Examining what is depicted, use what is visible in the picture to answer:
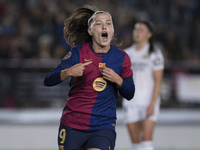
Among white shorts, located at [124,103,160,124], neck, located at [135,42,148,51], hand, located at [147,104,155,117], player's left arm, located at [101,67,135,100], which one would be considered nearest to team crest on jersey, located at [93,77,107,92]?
player's left arm, located at [101,67,135,100]

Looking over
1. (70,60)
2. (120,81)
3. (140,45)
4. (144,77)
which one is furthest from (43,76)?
(120,81)

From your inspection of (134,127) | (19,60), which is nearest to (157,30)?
(19,60)

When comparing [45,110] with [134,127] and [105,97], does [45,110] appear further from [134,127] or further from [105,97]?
[105,97]

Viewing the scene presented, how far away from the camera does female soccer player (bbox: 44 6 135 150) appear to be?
349 centimetres

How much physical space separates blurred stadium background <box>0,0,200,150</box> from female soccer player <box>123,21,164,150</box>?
2065mm

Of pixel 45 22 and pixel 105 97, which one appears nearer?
pixel 105 97

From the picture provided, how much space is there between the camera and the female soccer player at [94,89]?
3488mm

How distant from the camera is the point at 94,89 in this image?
139 inches

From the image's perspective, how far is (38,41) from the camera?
34.9 feet

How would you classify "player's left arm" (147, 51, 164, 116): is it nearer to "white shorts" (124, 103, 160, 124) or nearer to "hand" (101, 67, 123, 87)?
"white shorts" (124, 103, 160, 124)

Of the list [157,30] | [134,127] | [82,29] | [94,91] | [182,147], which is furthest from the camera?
[157,30]

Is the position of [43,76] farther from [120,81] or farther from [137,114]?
[120,81]

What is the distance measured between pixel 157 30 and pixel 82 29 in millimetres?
8622

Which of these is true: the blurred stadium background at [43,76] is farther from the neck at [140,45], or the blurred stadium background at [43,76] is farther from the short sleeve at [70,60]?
the short sleeve at [70,60]
